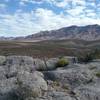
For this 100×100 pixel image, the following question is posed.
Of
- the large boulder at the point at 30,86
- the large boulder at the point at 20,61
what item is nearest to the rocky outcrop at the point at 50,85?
the large boulder at the point at 30,86

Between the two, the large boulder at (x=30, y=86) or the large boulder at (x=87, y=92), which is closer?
the large boulder at (x=30, y=86)

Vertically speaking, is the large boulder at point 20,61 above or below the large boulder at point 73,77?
above

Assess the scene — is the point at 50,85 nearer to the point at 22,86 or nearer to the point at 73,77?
the point at 73,77

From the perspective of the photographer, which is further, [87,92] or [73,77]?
[73,77]

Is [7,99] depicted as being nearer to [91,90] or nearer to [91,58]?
[91,90]

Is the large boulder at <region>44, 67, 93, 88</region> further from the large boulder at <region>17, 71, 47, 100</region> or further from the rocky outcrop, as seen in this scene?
the large boulder at <region>17, 71, 47, 100</region>

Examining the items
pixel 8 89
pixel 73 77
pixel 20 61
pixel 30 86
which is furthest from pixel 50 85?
pixel 20 61

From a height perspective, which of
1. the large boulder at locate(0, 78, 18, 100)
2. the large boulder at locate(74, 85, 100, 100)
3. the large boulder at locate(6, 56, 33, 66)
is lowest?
the large boulder at locate(74, 85, 100, 100)

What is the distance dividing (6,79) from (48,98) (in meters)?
3.19

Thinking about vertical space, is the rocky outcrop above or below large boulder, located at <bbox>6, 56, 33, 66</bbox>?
below

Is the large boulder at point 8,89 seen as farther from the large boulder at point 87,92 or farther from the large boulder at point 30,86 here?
the large boulder at point 87,92

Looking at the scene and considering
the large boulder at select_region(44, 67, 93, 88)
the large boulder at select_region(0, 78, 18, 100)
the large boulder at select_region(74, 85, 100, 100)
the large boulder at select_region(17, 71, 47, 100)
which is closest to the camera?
the large boulder at select_region(17, 71, 47, 100)

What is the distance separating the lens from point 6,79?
1356cm

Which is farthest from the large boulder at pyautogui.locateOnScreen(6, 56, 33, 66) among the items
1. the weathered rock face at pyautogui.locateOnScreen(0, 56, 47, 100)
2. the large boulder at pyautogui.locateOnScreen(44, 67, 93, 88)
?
the large boulder at pyautogui.locateOnScreen(44, 67, 93, 88)
